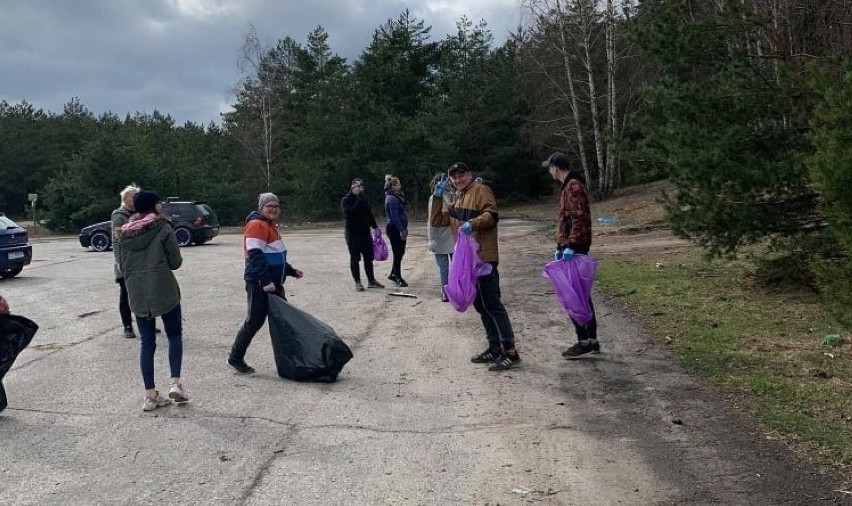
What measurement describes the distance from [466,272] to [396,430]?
2098 millimetres

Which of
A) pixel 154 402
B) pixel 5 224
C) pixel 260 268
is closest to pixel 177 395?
pixel 154 402

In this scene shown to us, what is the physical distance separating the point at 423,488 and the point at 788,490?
192cm

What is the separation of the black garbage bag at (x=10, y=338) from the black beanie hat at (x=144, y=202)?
1221mm

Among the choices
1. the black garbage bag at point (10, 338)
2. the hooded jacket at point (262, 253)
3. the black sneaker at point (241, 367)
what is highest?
the hooded jacket at point (262, 253)

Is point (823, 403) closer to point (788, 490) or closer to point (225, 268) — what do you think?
point (788, 490)

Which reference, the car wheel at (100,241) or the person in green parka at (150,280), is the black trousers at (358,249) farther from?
the car wheel at (100,241)

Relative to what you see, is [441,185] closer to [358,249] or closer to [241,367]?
[358,249]

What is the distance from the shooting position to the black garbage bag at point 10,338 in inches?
228

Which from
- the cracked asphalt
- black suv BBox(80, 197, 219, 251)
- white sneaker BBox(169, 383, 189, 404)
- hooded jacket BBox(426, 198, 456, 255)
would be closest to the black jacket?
hooded jacket BBox(426, 198, 456, 255)

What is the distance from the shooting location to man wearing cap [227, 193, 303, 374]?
6.57m

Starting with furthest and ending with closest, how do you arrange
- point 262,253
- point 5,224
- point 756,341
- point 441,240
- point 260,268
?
point 5,224
point 441,240
point 756,341
point 262,253
point 260,268

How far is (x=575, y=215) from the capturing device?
7027 millimetres

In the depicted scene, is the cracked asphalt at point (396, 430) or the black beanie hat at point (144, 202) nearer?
the cracked asphalt at point (396, 430)

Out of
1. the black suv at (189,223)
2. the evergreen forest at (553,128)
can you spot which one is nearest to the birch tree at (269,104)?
the evergreen forest at (553,128)
